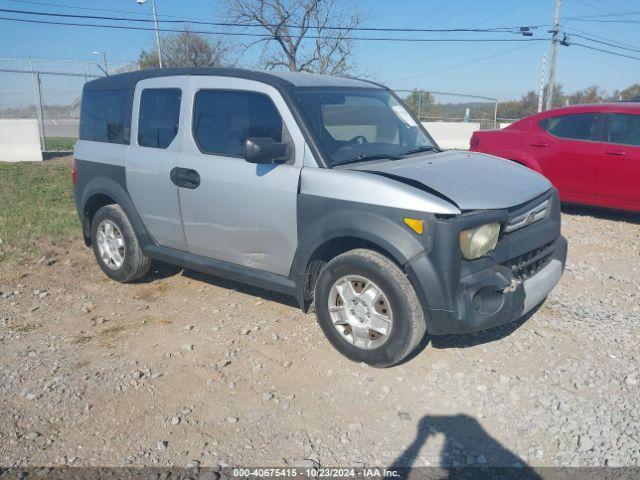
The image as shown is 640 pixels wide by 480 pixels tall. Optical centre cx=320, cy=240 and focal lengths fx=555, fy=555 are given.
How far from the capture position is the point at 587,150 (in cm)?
730

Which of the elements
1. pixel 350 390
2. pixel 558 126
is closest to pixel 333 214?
pixel 350 390

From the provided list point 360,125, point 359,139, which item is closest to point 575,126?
point 360,125

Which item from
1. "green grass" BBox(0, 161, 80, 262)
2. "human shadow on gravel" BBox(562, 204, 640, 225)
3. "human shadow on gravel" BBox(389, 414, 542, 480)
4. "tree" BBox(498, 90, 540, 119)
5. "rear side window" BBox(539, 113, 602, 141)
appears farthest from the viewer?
"tree" BBox(498, 90, 540, 119)

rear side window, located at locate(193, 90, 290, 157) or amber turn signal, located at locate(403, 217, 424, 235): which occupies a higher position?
rear side window, located at locate(193, 90, 290, 157)

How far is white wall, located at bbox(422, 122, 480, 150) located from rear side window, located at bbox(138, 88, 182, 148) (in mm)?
17431

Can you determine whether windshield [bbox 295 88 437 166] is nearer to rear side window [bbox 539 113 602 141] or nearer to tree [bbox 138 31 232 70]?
rear side window [bbox 539 113 602 141]

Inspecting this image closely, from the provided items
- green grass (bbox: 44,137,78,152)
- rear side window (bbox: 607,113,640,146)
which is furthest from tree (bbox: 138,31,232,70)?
rear side window (bbox: 607,113,640,146)

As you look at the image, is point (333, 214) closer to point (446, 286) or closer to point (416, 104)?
point (446, 286)

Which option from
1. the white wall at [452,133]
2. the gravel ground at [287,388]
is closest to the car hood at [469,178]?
the gravel ground at [287,388]

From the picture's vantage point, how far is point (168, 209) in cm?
467

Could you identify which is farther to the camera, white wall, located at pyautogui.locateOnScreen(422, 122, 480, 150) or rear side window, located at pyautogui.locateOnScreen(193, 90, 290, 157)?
white wall, located at pyautogui.locateOnScreen(422, 122, 480, 150)

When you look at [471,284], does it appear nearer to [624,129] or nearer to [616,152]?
[616,152]

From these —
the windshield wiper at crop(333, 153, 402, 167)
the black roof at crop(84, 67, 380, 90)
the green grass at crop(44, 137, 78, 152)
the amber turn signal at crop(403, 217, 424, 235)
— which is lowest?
the green grass at crop(44, 137, 78, 152)

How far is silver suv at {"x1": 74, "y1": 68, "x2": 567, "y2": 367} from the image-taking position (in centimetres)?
336
